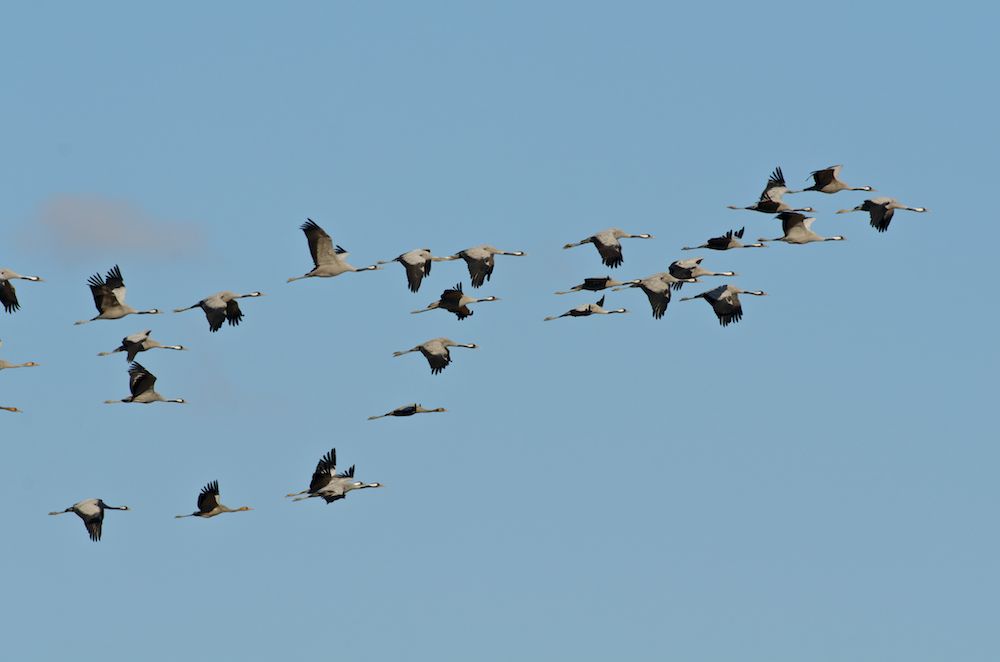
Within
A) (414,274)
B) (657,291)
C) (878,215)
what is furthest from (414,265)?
(878,215)

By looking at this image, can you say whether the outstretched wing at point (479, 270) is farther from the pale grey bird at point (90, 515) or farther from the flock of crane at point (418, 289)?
the pale grey bird at point (90, 515)

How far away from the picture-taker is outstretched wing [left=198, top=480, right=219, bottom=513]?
45.7 metres

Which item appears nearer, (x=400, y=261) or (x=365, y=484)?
(x=400, y=261)

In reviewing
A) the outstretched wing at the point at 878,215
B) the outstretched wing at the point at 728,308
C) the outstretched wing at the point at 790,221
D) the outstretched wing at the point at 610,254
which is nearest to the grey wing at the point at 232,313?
the outstretched wing at the point at 610,254

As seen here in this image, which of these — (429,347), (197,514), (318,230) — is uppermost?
(318,230)

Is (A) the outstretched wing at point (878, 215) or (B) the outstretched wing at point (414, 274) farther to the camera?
(A) the outstretched wing at point (878, 215)

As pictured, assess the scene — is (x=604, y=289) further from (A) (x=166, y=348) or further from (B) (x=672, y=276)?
(A) (x=166, y=348)

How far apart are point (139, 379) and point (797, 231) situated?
54.8ft

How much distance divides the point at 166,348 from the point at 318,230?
5.88 metres

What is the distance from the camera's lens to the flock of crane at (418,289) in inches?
1745

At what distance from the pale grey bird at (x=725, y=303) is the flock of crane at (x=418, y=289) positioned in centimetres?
2

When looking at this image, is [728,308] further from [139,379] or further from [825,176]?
[139,379]

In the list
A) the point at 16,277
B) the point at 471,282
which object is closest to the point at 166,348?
the point at 16,277

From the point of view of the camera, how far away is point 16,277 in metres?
45.4
